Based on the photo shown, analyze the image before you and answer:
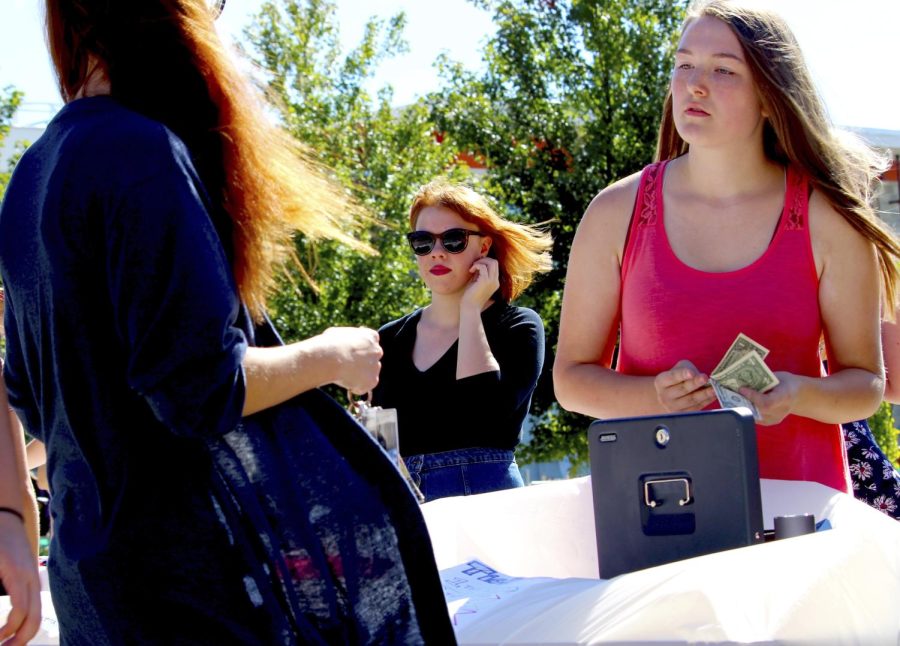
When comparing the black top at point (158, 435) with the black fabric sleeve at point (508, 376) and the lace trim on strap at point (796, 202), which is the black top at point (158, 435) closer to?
the lace trim on strap at point (796, 202)

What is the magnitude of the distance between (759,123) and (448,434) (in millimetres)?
1554

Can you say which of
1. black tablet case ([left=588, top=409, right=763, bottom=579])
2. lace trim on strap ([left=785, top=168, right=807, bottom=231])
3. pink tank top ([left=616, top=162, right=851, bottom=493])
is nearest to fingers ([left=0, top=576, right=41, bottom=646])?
black tablet case ([left=588, top=409, right=763, bottom=579])

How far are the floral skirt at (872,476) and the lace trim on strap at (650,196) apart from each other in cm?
142

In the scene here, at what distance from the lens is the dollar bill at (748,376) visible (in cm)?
221

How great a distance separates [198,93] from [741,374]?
47.8 inches

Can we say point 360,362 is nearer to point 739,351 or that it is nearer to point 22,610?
point 22,610

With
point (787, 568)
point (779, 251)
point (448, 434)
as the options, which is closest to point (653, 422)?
point (787, 568)

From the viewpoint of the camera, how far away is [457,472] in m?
3.60

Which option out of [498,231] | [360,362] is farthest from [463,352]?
[360,362]

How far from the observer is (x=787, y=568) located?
5.27ft

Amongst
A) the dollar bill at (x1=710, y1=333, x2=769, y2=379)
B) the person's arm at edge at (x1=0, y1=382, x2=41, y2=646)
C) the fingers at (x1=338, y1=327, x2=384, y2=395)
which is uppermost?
the fingers at (x1=338, y1=327, x2=384, y2=395)

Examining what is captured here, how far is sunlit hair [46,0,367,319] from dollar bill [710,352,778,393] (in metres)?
1.02

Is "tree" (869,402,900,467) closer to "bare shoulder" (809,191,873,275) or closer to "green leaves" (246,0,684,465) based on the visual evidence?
"green leaves" (246,0,684,465)

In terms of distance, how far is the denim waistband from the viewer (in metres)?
3.61
